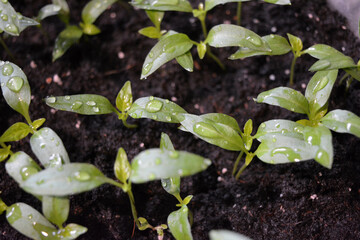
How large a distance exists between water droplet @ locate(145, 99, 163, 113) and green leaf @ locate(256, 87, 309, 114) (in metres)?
0.28

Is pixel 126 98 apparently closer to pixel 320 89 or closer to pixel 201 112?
pixel 201 112

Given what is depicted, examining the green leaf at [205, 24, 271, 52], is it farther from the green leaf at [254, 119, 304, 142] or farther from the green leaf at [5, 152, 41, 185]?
the green leaf at [5, 152, 41, 185]

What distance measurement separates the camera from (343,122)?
916 millimetres

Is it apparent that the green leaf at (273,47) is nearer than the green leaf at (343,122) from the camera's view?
No

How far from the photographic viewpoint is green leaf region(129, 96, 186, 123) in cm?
104

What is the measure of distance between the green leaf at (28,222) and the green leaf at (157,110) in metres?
0.37

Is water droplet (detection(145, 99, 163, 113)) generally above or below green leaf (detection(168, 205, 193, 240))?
above

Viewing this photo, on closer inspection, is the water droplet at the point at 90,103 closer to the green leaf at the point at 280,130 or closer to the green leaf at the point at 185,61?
the green leaf at the point at 185,61

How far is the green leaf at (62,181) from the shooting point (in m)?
0.78

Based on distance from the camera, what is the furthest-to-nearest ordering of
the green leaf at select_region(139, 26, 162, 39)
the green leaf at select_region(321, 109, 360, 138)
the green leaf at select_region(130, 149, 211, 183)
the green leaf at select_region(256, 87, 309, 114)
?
the green leaf at select_region(139, 26, 162, 39)
the green leaf at select_region(256, 87, 309, 114)
the green leaf at select_region(321, 109, 360, 138)
the green leaf at select_region(130, 149, 211, 183)

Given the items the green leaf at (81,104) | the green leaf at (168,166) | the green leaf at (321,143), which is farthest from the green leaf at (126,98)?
the green leaf at (321,143)

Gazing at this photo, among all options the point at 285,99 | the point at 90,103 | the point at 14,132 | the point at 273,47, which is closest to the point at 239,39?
the point at 273,47

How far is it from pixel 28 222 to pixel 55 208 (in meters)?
0.08

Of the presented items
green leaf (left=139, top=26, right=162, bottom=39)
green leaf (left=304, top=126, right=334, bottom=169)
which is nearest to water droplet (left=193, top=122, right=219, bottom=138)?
green leaf (left=304, top=126, right=334, bottom=169)
